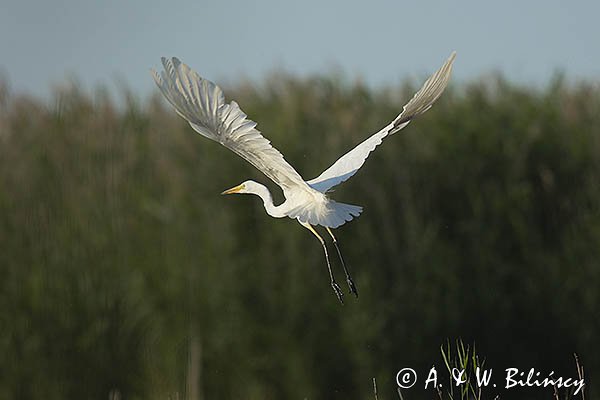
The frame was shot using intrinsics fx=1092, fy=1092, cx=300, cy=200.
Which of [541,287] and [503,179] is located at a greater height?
[503,179]

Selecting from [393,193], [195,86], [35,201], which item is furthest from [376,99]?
[195,86]

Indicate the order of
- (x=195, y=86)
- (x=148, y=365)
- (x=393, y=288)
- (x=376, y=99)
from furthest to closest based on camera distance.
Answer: (x=376, y=99), (x=393, y=288), (x=148, y=365), (x=195, y=86)

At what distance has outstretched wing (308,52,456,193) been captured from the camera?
2.72 metres

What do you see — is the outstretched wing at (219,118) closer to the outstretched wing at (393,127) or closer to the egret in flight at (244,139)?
the egret in flight at (244,139)

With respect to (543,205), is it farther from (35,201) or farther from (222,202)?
(35,201)

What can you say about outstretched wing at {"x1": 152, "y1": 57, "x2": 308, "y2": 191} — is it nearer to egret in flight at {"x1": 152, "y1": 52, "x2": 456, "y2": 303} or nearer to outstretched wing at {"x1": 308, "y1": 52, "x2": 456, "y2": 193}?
egret in flight at {"x1": 152, "y1": 52, "x2": 456, "y2": 303}

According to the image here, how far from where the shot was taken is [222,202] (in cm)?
739

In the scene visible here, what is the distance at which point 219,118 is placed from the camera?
2.50 meters

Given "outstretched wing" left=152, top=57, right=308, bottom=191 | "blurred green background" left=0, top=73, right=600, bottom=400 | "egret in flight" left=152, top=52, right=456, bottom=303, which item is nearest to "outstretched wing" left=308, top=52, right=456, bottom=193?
"egret in flight" left=152, top=52, right=456, bottom=303

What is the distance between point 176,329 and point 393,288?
148 cm

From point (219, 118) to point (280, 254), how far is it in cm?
490

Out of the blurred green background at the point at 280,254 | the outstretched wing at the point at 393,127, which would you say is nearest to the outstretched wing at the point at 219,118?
the outstretched wing at the point at 393,127

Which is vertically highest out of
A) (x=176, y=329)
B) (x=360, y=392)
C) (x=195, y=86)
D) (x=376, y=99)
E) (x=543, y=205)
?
(x=376, y=99)

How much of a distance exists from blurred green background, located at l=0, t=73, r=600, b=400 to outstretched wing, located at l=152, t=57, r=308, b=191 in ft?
14.1
